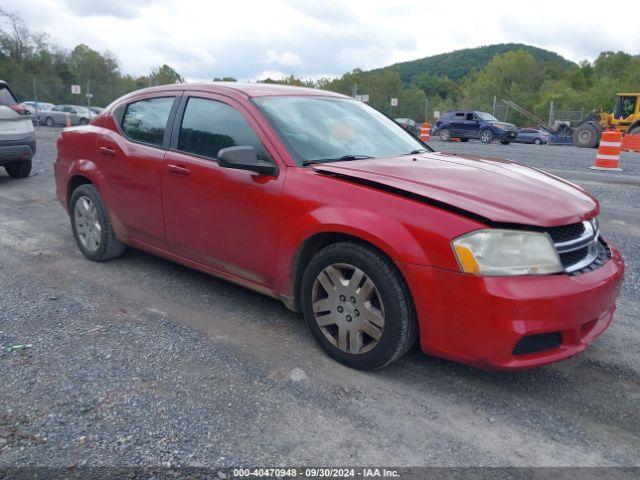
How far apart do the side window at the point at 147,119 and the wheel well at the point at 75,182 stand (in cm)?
Result: 74

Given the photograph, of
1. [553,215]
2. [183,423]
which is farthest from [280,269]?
[553,215]

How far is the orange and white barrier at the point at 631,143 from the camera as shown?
2159cm

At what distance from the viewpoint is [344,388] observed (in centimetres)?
289

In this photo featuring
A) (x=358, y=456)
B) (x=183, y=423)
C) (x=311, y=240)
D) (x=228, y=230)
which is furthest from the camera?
(x=228, y=230)

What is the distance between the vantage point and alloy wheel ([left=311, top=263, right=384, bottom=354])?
2.92 m

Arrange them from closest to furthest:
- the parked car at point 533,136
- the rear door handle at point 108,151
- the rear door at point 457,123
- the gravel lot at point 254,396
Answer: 1. the gravel lot at point 254,396
2. the rear door handle at point 108,151
3. the rear door at point 457,123
4. the parked car at point 533,136

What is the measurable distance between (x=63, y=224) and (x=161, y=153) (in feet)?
9.98

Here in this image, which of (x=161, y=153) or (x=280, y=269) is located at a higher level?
(x=161, y=153)

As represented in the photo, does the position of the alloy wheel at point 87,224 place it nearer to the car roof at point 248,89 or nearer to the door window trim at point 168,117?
the door window trim at point 168,117

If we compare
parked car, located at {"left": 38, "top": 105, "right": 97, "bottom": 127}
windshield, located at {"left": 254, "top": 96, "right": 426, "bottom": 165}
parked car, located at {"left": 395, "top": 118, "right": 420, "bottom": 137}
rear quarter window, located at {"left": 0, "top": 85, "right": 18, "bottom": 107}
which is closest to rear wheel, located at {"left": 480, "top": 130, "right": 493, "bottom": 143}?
parked car, located at {"left": 395, "top": 118, "right": 420, "bottom": 137}

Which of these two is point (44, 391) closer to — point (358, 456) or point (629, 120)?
point (358, 456)

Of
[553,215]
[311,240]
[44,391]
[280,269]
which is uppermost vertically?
[553,215]

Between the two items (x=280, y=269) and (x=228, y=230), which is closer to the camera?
(x=280, y=269)

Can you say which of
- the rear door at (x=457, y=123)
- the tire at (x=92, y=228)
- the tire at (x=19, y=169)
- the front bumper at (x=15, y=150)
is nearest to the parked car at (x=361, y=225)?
the tire at (x=92, y=228)
